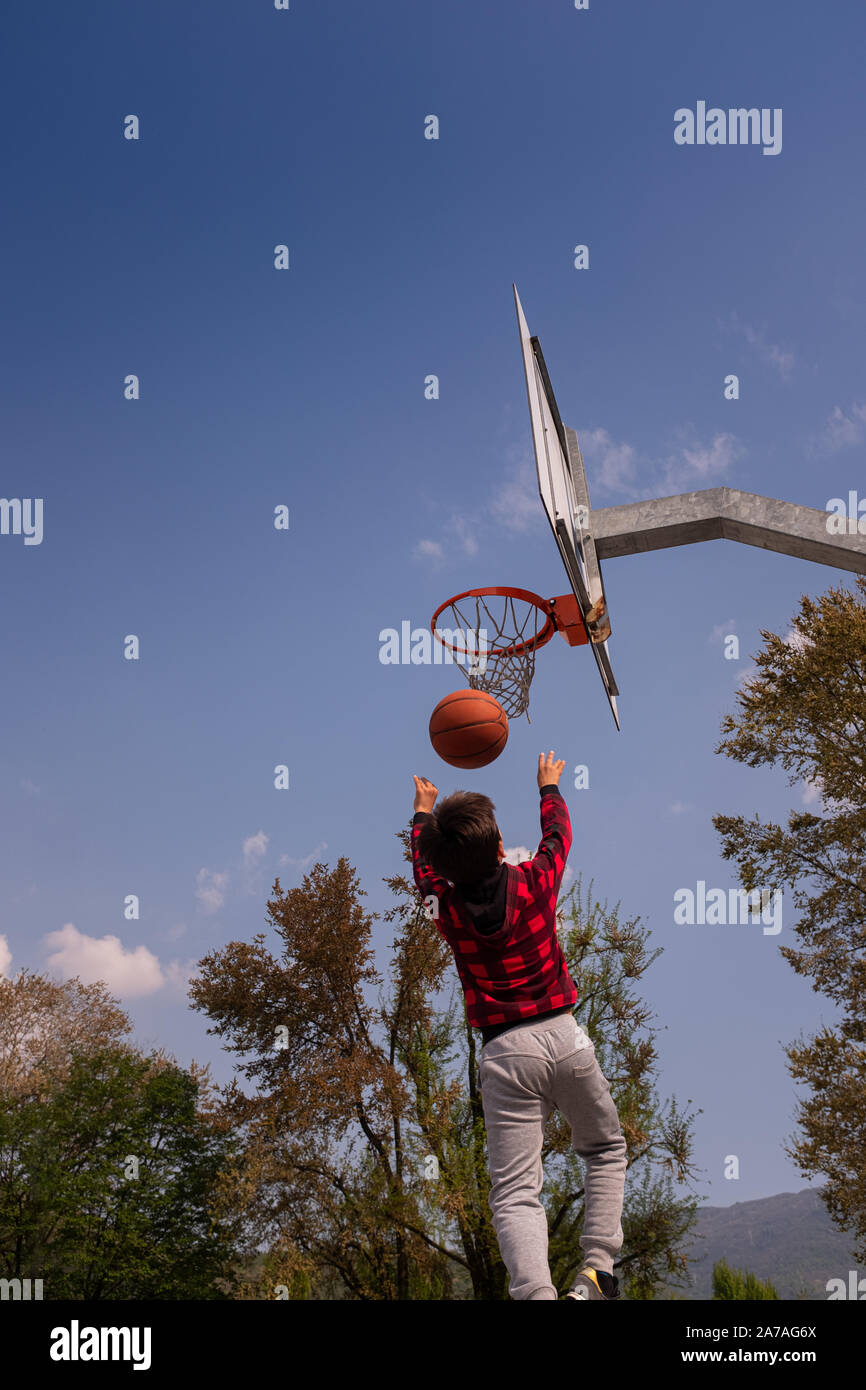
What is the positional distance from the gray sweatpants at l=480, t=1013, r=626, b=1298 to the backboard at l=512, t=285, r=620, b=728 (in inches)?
156

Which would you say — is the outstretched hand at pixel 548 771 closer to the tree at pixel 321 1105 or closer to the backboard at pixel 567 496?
the backboard at pixel 567 496

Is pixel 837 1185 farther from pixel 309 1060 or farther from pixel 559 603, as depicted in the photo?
pixel 559 603

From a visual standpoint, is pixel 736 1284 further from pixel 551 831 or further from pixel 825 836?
pixel 551 831

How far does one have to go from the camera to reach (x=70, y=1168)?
22.4 metres

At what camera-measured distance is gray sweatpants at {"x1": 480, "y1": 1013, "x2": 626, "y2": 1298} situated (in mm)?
3977

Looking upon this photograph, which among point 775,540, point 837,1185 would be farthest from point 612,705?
point 837,1185

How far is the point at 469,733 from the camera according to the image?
573 cm

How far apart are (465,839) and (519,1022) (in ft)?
2.72

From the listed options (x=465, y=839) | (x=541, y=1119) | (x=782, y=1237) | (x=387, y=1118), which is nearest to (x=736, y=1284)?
(x=387, y=1118)

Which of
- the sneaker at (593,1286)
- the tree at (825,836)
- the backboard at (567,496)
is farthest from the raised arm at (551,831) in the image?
the tree at (825,836)

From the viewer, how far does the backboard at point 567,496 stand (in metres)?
7.19

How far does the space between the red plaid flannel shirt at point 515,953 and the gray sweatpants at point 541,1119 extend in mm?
104
